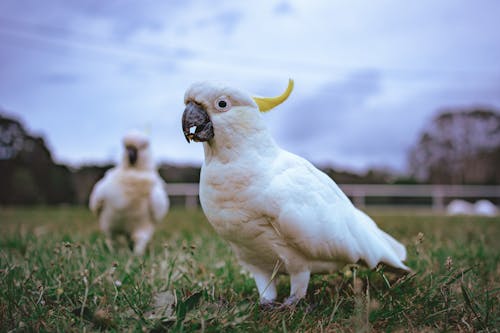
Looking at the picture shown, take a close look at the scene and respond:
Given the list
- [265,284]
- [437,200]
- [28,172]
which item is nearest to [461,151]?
[437,200]

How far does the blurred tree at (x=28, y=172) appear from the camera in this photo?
10227 mm

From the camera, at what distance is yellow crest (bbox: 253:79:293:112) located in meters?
1.89

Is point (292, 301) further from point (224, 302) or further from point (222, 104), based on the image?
point (222, 104)

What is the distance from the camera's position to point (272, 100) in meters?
1.91

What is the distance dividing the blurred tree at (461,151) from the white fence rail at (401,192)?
69 centimetres

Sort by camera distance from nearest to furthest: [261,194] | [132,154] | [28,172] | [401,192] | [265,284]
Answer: [261,194]
[265,284]
[132,154]
[28,172]
[401,192]

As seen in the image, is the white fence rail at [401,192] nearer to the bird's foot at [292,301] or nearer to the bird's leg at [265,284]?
the bird's leg at [265,284]

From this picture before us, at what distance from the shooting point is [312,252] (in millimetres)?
1808

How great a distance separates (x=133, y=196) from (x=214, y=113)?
234 cm

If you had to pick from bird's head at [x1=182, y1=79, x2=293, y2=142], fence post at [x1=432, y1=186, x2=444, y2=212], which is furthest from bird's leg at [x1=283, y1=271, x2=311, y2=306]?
fence post at [x1=432, y1=186, x2=444, y2=212]

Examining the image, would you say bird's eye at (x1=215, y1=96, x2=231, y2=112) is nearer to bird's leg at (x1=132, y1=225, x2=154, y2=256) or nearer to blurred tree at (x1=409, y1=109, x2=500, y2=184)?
bird's leg at (x1=132, y1=225, x2=154, y2=256)

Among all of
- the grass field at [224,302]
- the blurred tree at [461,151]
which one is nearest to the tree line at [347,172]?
the blurred tree at [461,151]

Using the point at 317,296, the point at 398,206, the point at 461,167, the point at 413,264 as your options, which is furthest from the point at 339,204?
the point at 461,167

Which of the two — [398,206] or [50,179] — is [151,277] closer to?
[50,179]
